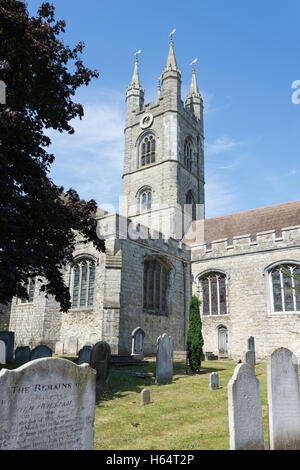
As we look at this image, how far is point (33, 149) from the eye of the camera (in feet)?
30.4

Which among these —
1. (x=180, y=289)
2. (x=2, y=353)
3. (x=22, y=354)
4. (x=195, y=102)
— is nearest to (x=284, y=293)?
(x=180, y=289)

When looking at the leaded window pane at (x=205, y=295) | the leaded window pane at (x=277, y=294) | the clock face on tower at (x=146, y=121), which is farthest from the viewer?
the clock face on tower at (x=146, y=121)

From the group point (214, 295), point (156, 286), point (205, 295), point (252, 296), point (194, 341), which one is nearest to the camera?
point (194, 341)

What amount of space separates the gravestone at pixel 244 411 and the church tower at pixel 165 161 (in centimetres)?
2127

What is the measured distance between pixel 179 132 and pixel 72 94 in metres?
20.6

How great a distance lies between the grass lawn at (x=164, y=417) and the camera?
5.24 metres

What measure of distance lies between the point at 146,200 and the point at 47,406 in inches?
1023

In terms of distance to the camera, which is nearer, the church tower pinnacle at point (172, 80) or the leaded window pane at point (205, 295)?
the leaded window pane at point (205, 295)

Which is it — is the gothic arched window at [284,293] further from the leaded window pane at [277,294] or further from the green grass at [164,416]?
the green grass at [164,416]

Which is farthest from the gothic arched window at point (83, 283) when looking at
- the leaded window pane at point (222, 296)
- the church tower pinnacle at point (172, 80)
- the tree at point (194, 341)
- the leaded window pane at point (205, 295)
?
the church tower pinnacle at point (172, 80)

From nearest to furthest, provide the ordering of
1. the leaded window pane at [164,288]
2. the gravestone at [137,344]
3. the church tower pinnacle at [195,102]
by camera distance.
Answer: the gravestone at [137,344]
the leaded window pane at [164,288]
the church tower pinnacle at [195,102]

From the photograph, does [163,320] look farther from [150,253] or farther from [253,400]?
[253,400]

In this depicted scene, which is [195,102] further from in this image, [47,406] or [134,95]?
Answer: [47,406]

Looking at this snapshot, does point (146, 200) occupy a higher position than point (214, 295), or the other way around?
point (146, 200)
